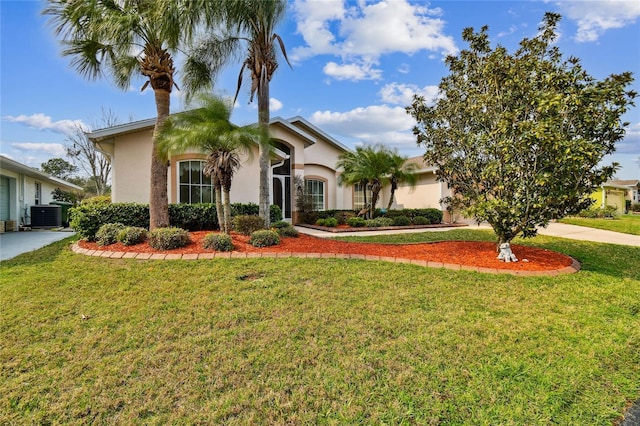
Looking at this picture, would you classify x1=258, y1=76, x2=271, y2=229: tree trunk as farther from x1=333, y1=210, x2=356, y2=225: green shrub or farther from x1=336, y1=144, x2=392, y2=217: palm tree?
x1=336, y1=144, x2=392, y2=217: palm tree

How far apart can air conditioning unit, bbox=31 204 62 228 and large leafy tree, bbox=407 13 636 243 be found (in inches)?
762

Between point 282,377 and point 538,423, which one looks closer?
point 538,423

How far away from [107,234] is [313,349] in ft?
25.1

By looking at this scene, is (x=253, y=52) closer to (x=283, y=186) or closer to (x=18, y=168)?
(x=283, y=186)

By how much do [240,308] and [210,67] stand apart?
31.8ft

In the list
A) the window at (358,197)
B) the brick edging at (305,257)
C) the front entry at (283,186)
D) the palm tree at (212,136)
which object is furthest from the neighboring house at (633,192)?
the palm tree at (212,136)

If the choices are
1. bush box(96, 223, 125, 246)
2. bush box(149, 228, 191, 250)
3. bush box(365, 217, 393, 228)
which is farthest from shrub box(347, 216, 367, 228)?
bush box(96, 223, 125, 246)

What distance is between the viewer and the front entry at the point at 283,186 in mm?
17234

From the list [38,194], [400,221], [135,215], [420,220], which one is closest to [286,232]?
[135,215]

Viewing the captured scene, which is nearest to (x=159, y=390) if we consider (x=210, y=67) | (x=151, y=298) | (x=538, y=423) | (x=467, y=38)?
(x=151, y=298)

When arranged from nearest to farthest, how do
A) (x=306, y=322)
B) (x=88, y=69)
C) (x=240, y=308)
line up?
(x=306, y=322) < (x=240, y=308) < (x=88, y=69)

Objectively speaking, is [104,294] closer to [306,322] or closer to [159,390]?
[159,390]

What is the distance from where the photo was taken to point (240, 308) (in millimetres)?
4531

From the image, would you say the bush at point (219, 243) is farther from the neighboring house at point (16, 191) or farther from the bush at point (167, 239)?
the neighboring house at point (16, 191)
